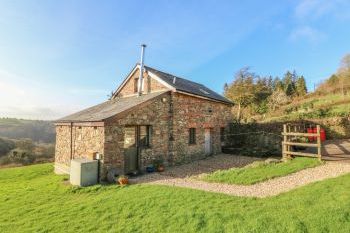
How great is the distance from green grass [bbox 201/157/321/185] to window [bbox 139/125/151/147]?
13.1 feet

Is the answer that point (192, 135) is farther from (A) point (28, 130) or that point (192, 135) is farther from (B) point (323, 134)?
(A) point (28, 130)

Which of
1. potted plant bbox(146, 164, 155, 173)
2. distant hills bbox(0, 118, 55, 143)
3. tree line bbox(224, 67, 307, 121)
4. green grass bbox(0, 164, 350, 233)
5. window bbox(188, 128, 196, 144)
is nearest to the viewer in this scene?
green grass bbox(0, 164, 350, 233)

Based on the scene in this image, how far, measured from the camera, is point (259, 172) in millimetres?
10883

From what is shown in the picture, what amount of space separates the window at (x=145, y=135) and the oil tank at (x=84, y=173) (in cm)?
294

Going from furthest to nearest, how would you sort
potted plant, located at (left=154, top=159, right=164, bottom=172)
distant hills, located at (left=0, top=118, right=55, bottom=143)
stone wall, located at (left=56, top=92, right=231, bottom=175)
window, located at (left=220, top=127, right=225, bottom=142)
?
1. distant hills, located at (left=0, top=118, right=55, bottom=143)
2. window, located at (left=220, top=127, right=225, bottom=142)
3. potted plant, located at (left=154, top=159, right=164, bottom=172)
4. stone wall, located at (left=56, top=92, right=231, bottom=175)

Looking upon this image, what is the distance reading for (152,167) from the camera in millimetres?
12766

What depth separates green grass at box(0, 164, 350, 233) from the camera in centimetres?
558

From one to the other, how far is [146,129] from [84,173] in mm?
4108

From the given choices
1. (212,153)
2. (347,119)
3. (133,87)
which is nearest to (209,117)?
(212,153)

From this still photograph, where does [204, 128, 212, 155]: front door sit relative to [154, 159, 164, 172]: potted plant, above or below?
above

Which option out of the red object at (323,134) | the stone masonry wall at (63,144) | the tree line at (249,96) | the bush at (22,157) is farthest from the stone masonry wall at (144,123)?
the tree line at (249,96)

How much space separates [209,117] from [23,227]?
1335cm

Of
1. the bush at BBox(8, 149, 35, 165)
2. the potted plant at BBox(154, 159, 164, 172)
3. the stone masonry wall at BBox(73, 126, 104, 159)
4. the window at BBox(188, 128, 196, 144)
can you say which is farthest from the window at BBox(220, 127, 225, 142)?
the bush at BBox(8, 149, 35, 165)

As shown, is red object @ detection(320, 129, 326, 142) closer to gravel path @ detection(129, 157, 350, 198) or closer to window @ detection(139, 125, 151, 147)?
gravel path @ detection(129, 157, 350, 198)
